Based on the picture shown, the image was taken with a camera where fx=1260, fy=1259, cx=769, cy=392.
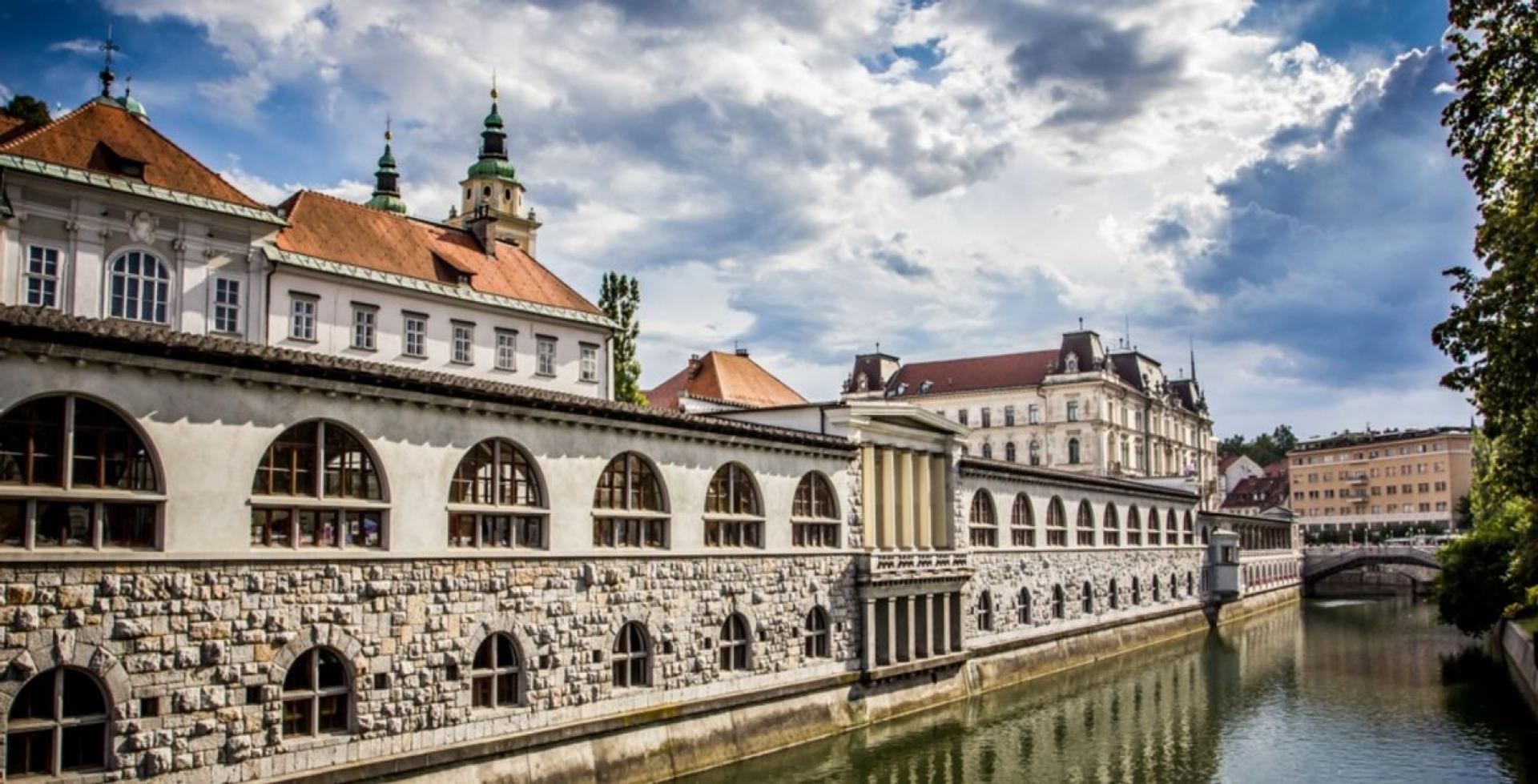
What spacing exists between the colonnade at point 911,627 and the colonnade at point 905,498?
5.77 ft

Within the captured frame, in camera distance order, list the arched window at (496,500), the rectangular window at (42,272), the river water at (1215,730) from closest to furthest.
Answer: the arched window at (496,500)
the river water at (1215,730)
the rectangular window at (42,272)

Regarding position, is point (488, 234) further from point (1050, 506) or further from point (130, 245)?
point (1050, 506)

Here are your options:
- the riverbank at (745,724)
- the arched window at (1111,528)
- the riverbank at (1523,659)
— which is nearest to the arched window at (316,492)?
the riverbank at (745,724)

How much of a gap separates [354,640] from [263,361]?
5.35m

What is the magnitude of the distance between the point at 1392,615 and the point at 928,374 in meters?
40.6

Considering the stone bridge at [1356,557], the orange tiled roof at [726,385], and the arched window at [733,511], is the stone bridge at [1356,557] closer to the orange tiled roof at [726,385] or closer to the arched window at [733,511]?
the orange tiled roof at [726,385]

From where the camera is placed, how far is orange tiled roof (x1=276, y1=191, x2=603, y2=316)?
4444 centimetres

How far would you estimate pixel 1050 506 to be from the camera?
5428cm

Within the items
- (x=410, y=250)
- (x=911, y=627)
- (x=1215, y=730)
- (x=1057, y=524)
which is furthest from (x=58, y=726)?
(x=1057, y=524)

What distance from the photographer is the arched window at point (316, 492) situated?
863 inches

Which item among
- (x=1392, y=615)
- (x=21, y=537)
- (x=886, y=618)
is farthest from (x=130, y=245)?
(x=1392, y=615)

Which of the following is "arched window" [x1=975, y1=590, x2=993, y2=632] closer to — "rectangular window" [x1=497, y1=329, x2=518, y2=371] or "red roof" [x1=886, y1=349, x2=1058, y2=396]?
"rectangular window" [x1=497, y1=329, x2=518, y2=371]

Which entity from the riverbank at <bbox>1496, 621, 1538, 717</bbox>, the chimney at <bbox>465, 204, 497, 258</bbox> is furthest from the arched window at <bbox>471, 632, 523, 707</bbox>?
the riverbank at <bbox>1496, 621, 1538, 717</bbox>

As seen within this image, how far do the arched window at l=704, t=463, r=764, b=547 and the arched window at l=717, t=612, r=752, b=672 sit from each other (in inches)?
78.9
